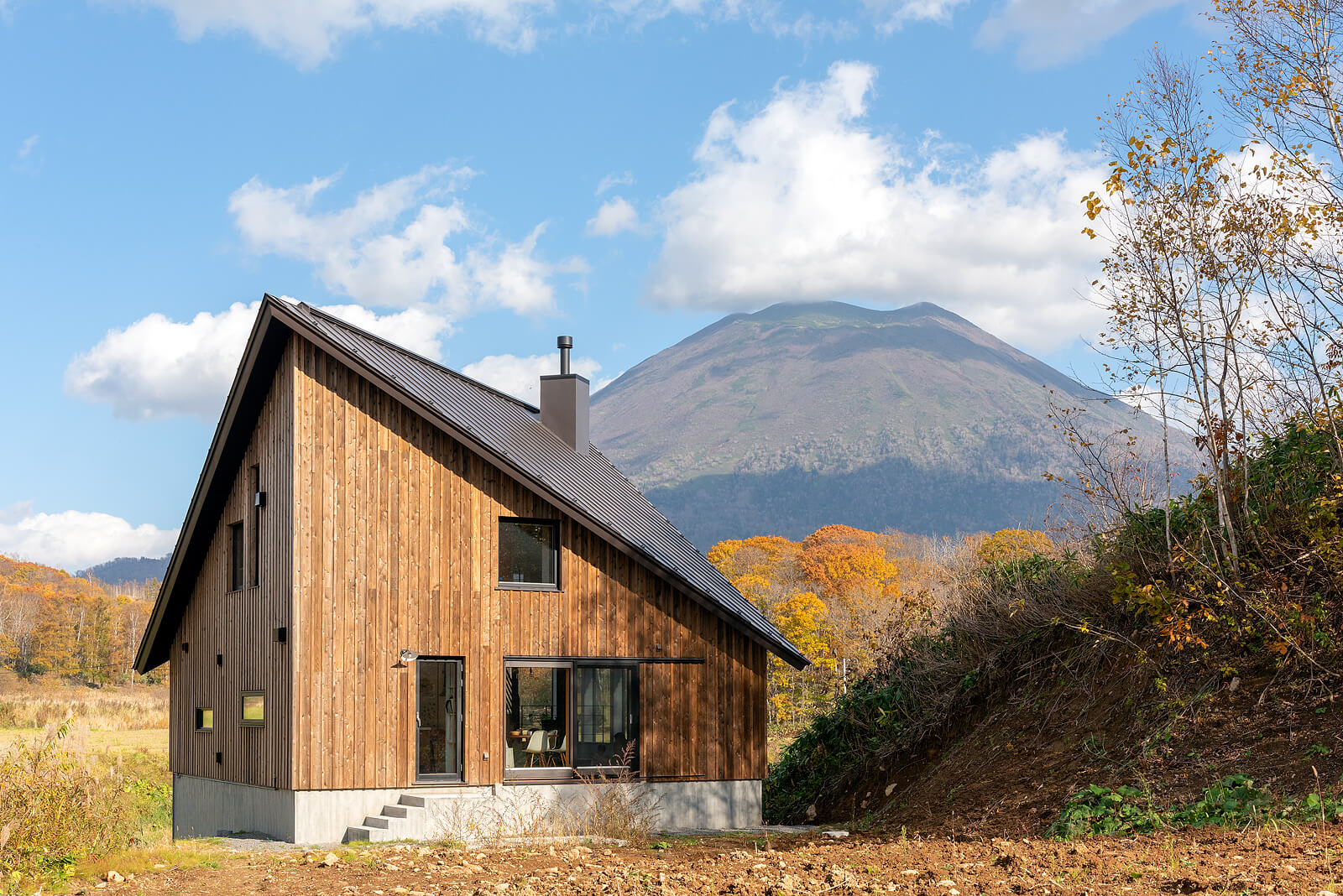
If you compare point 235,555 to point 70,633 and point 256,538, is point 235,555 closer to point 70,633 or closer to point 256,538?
point 256,538

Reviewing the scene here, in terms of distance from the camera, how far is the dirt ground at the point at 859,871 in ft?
23.9

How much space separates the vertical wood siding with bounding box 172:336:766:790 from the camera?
1453 centimetres

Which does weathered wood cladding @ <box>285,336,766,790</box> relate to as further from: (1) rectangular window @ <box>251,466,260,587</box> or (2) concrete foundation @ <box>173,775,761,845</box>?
(1) rectangular window @ <box>251,466,260,587</box>

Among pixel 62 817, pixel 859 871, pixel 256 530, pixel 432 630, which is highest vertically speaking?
pixel 256 530

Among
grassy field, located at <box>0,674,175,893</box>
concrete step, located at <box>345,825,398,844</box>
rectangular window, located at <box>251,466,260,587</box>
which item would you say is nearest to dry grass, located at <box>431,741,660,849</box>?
concrete step, located at <box>345,825,398,844</box>

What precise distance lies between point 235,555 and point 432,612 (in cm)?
449

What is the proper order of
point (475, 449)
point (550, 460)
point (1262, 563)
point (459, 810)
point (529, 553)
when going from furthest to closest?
point (550, 460) < point (529, 553) < point (475, 449) < point (459, 810) < point (1262, 563)

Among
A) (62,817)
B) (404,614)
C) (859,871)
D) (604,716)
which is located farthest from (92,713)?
Answer: (859,871)

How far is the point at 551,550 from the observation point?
51.4ft

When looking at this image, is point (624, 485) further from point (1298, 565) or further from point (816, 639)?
point (816, 639)

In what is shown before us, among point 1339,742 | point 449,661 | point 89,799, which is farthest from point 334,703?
point 1339,742

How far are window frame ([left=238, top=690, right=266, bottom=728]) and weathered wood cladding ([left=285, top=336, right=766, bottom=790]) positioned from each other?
4.39ft

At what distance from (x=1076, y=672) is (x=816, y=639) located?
87.4 feet

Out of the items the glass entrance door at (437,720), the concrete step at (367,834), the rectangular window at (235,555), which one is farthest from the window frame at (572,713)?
the rectangular window at (235,555)
